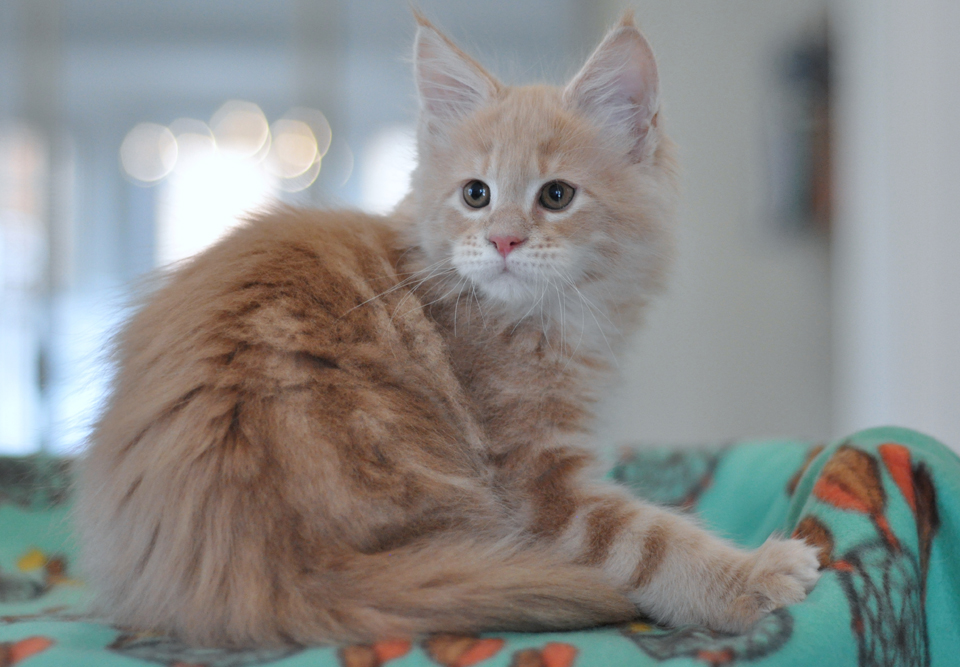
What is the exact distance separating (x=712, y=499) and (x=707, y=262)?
2.03 metres

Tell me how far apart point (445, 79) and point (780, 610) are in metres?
1.01

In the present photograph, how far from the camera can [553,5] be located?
12.3 ft

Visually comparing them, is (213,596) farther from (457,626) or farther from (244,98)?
(244,98)

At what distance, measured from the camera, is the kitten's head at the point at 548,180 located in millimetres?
1139

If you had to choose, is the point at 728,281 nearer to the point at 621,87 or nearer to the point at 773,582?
the point at 621,87

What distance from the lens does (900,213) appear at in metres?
2.22

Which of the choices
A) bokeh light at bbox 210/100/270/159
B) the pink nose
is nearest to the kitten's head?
the pink nose

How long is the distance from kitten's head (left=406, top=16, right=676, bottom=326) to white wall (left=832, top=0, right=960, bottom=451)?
1093 millimetres

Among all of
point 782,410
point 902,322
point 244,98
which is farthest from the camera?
point 244,98

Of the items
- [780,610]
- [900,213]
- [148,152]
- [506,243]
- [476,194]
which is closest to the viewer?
[780,610]

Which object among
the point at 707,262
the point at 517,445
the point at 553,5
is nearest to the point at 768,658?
the point at 517,445

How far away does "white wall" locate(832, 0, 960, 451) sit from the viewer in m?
1.93

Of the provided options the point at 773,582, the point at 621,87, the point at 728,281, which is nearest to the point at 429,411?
the point at 773,582

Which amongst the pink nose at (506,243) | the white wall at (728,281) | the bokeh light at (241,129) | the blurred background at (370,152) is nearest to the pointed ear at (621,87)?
the pink nose at (506,243)
